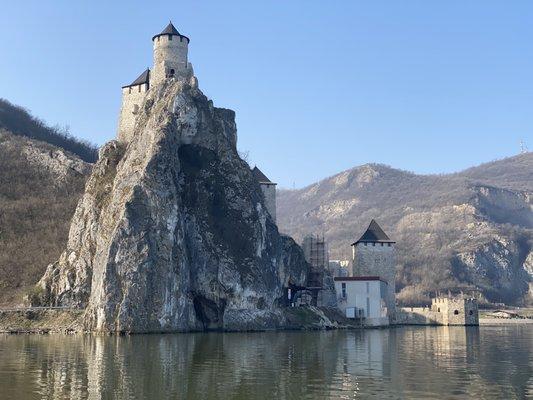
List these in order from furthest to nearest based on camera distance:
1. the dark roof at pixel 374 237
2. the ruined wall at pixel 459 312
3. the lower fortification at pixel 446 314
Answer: the lower fortification at pixel 446 314 < the ruined wall at pixel 459 312 < the dark roof at pixel 374 237

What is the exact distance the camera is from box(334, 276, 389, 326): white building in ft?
261

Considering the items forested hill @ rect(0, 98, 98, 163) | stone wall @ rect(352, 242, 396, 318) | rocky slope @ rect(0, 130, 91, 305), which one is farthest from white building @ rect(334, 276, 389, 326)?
forested hill @ rect(0, 98, 98, 163)

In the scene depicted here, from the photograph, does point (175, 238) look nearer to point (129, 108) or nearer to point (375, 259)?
point (129, 108)

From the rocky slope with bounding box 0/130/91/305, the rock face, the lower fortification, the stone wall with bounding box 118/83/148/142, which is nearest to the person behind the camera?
the rock face

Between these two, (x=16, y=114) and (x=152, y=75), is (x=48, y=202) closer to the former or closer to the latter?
(x=152, y=75)

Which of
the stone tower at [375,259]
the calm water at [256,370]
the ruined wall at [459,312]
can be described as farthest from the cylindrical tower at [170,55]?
the ruined wall at [459,312]

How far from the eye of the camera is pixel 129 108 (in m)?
80.9

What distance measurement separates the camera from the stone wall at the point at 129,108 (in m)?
79.6

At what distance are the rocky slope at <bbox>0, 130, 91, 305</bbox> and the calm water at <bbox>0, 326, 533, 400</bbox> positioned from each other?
1032 inches

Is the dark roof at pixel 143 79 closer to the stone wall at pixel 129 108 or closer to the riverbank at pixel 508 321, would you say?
the stone wall at pixel 129 108

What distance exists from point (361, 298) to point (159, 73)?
34443 mm

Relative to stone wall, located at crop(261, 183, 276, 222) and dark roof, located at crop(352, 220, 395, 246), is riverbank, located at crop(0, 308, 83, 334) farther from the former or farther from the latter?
dark roof, located at crop(352, 220, 395, 246)

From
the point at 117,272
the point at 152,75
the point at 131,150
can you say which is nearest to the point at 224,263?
the point at 117,272

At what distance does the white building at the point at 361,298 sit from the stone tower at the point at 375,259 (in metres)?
4.52
